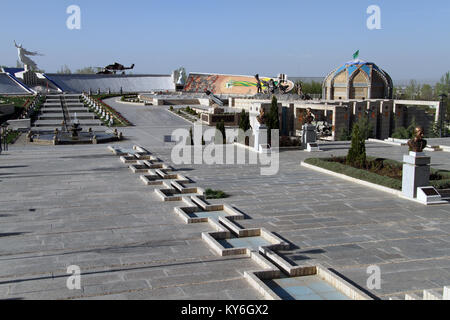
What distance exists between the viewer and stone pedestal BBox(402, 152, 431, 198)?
11.5 metres

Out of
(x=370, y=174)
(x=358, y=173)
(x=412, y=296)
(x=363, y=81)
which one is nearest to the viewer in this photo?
(x=412, y=296)

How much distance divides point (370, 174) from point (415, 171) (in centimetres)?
192

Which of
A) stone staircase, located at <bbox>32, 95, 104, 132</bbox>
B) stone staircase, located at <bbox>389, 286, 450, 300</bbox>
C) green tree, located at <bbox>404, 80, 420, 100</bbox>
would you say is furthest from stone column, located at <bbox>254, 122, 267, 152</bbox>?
green tree, located at <bbox>404, 80, 420, 100</bbox>

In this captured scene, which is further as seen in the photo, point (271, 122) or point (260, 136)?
point (271, 122)

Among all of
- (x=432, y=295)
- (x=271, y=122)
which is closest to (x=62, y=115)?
(x=271, y=122)

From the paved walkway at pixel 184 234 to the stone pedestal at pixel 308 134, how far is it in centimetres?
426

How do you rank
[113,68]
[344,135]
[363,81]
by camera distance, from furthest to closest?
[113,68], [363,81], [344,135]

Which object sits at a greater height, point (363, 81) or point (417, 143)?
point (363, 81)

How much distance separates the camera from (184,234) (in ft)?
30.1

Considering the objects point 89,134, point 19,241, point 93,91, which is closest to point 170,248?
point 19,241

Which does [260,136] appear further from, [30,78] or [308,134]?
[30,78]

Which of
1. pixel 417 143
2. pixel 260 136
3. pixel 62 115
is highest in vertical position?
pixel 62 115

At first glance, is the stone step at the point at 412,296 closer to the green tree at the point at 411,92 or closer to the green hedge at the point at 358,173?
the green hedge at the point at 358,173

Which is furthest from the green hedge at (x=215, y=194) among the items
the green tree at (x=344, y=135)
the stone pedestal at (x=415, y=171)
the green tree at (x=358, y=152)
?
the green tree at (x=344, y=135)
